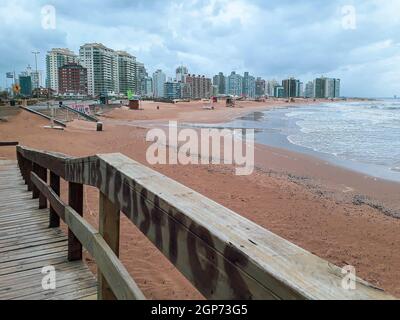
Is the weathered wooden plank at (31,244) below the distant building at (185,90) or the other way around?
below

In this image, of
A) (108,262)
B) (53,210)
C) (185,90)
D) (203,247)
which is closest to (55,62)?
(185,90)

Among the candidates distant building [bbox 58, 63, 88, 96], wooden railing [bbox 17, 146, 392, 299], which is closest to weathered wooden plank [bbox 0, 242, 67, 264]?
wooden railing [bbox 17, 146, 392, 299]

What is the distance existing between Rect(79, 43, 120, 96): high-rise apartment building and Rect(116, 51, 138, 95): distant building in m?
4.70

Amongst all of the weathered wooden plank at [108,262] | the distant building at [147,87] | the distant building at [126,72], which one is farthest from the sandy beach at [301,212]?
the distant building at [147,87]

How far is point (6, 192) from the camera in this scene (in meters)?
6.34

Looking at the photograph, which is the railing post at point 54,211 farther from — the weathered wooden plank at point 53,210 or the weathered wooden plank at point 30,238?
the weathered wooden plank at point 30,238

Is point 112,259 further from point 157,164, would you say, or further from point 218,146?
point 218,146

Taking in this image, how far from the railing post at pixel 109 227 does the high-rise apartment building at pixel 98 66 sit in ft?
425

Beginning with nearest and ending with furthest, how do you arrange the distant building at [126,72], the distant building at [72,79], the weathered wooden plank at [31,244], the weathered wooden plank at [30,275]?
the weathered wooden plank at [30,275] < the weathered wooden plank at [31,244] < the distant building at [72,79] < the distant building at [126,72]

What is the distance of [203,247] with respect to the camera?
1.25m

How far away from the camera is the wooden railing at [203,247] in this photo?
3.29ft

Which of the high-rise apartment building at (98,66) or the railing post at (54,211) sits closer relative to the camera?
the railing post at (54,211)

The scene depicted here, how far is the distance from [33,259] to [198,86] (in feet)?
638

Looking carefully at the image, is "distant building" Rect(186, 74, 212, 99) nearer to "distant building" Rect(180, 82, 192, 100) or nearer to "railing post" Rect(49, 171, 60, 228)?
"distant building" Rect(180, 82, 192, 100)
